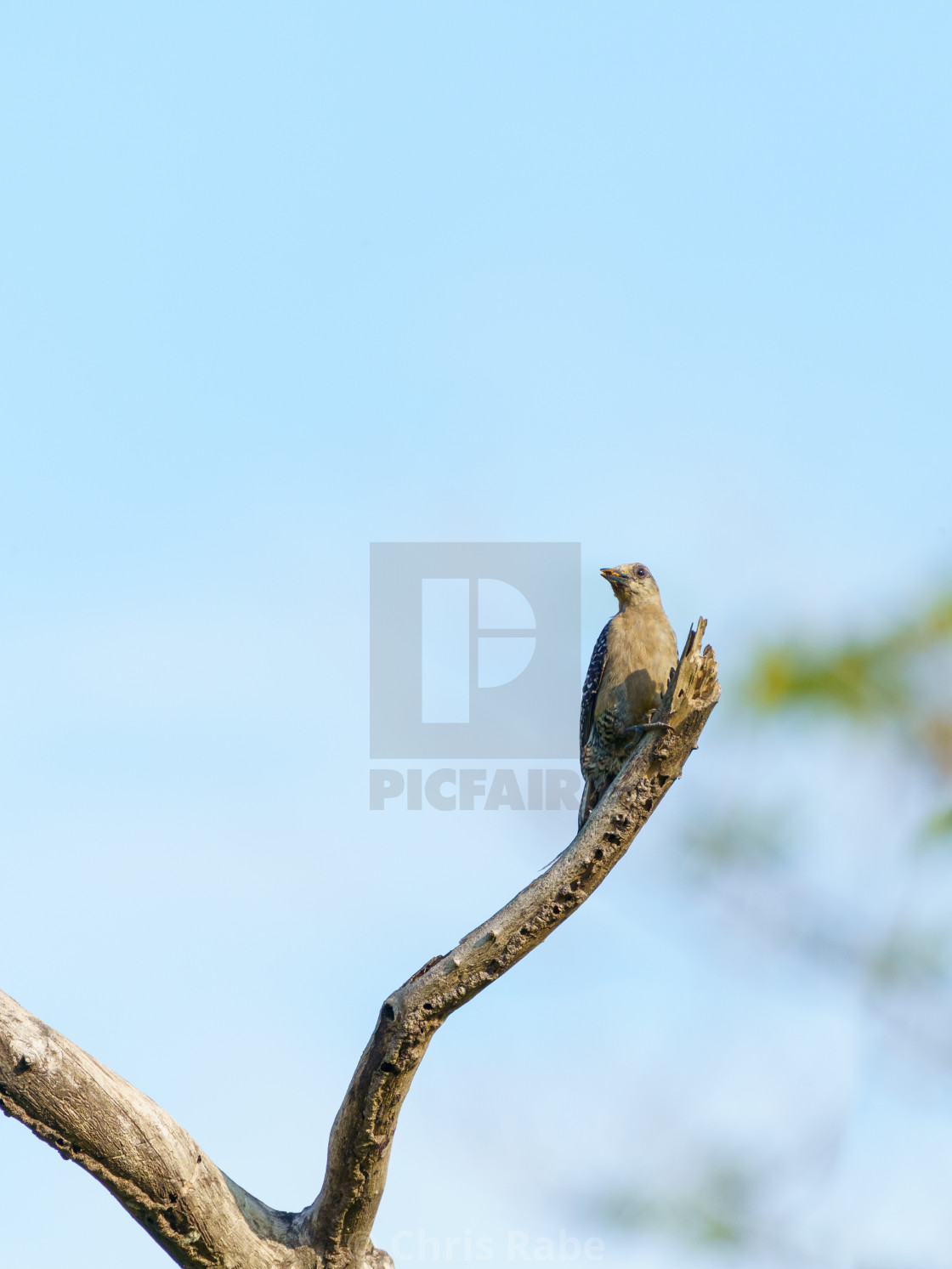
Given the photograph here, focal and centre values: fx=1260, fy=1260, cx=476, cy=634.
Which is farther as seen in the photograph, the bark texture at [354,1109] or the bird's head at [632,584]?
the bird's head at [632,584]

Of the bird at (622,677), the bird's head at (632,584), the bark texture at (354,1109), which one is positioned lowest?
the bark texture at (354,1109)

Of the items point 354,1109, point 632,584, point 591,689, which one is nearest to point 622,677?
point 591,689

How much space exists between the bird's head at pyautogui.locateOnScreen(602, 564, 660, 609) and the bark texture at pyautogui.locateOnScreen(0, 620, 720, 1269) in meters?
3.16

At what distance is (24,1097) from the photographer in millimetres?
4816

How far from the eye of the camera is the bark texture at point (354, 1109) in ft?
16.5

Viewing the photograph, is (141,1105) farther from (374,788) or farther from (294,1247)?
(374,788)

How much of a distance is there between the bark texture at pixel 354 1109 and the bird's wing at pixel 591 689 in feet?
9.27

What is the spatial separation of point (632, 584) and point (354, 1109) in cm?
454

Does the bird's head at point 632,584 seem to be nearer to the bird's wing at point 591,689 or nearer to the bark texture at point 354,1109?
the bird's wing at point 591,689

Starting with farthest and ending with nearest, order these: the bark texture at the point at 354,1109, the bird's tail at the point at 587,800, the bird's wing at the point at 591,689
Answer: the bird's wing at the point at 591,689, the bird's tail at the point at 587,800, the bark texture at the point at 354,1109

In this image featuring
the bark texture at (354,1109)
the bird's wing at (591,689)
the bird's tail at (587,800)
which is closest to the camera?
the bark texture at (354,1109)

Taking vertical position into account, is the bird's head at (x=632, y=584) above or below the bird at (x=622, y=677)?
above

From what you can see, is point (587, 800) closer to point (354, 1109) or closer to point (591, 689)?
point (591, 689)

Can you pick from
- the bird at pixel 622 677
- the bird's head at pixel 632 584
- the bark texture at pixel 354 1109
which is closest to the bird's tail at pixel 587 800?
the bird at pixel 622 677
